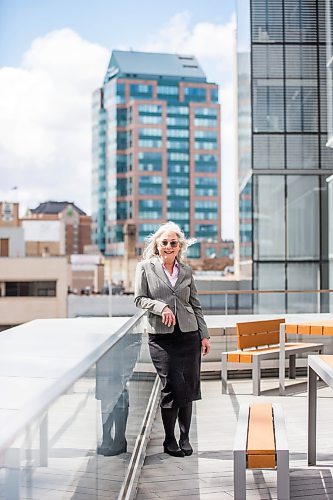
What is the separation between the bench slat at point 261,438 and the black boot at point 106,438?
2.87ft

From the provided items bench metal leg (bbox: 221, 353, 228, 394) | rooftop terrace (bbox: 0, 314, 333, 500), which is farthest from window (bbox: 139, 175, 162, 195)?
bench metal leg (bbox: 221, 353, 228, 394)

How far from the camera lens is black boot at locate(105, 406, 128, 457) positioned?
126 inches

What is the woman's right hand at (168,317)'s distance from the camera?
4.85 metres

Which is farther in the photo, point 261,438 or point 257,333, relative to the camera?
point 257,333

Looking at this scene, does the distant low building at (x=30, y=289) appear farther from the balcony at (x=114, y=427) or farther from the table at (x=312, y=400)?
the table at (x=312, y=400)

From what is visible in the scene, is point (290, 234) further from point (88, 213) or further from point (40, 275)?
point (88, 213)

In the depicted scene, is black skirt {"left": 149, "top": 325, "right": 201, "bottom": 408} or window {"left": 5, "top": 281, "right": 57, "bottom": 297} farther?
window {"left": 5, "top": 281, "right": 57, "bottom": 297}

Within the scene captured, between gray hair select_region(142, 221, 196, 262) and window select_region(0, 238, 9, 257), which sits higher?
window select_region(0, 238, 9, 257)

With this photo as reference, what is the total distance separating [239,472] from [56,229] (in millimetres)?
80141

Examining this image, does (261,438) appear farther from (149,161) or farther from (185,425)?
(149,161)

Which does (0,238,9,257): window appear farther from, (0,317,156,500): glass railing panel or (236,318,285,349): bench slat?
(0,317,156,500): glass railing panel

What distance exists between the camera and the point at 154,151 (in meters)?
83.6

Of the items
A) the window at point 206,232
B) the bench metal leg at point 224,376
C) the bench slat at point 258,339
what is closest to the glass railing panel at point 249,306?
the bench slat at point 258,339

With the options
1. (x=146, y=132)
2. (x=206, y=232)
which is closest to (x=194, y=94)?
(x=146, y=132)
